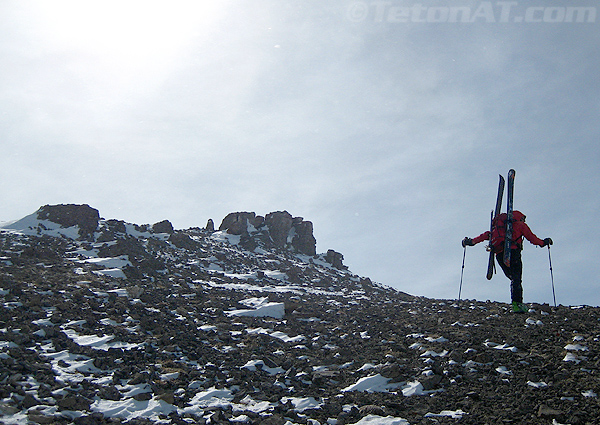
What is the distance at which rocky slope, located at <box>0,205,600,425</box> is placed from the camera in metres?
7.09

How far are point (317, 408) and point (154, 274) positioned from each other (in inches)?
658

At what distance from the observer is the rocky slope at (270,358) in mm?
7094

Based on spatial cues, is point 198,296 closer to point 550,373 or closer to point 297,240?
point 550,373

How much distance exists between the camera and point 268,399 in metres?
8.04

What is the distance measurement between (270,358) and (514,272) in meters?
8.94

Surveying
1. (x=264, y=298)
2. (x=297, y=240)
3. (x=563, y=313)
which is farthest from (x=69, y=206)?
(x=563, y=313)

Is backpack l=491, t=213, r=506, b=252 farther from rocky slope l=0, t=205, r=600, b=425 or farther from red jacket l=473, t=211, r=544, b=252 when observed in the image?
rocky slope l=0, t=205, r=600, b=425

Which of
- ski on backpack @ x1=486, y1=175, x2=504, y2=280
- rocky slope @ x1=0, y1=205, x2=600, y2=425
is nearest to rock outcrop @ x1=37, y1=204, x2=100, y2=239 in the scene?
rocky slope @ x1=0, y1=205, x2=600, y2=425

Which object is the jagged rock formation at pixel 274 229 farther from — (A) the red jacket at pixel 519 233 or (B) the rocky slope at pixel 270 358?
(A) the red jacket at pixel 519 233

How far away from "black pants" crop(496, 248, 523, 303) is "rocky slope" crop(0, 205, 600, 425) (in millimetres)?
693

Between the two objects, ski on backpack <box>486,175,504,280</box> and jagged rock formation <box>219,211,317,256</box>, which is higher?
jagged rock formation <box>219,211,317,256</box>

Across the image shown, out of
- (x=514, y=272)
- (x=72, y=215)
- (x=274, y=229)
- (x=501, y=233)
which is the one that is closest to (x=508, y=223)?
(x=501, y=233)

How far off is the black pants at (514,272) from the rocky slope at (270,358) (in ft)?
2.27

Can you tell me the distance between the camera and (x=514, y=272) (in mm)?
14000
